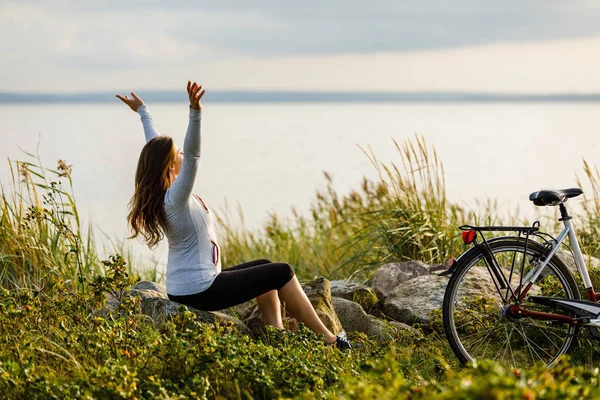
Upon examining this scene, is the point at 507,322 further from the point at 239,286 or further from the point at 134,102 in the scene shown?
the point at 134,102

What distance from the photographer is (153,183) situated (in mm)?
5430

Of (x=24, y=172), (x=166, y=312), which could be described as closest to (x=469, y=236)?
(x=166, y=312)

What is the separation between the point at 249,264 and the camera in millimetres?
5828

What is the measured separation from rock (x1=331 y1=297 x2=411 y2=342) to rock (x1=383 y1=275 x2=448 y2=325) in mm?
181

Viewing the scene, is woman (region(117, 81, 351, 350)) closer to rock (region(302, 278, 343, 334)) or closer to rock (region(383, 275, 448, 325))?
rock (region(302, 278, 343, 334))

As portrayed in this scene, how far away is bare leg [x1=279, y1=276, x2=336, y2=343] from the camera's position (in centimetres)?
553

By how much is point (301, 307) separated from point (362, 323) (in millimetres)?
726

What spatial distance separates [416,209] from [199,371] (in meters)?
4.26

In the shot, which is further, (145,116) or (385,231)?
(385,231)

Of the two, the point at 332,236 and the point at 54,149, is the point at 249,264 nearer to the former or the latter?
the point at 332,236

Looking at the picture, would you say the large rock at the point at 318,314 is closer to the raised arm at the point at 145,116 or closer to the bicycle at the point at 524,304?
the bicycle at the point at 524,304

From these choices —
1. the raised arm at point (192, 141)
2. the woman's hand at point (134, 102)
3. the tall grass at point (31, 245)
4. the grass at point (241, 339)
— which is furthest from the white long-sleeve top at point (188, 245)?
the tall grass at point (31, 245)

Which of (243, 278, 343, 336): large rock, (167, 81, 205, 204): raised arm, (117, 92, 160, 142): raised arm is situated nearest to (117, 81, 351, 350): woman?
(167, 81, 205, 204): raised arm

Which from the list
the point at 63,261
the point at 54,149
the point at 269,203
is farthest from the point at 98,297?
the point at 54,149
